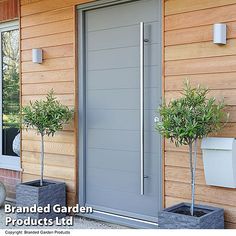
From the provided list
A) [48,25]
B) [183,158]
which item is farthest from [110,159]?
[48,25]

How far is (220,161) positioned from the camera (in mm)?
3107

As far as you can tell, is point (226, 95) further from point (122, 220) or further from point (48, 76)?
point (48, 76)

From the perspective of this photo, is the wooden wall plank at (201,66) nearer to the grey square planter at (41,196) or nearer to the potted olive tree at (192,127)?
the potted olive tree at (192,127)

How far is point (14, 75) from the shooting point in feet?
17.2

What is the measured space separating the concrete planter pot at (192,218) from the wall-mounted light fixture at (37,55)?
2.23 metres

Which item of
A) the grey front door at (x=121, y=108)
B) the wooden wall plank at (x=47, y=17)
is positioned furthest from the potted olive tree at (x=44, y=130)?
the wooden wall plank at (x=47, y=17)

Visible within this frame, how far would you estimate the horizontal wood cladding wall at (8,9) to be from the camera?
199 inches

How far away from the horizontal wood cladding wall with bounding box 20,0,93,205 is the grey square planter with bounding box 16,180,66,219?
14 cm

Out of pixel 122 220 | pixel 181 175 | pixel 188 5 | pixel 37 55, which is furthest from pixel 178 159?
pixel 37 55

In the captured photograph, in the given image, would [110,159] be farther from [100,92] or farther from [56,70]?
[56,70]

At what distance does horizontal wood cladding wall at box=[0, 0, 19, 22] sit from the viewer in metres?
5.05

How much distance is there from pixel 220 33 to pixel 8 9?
293 cm

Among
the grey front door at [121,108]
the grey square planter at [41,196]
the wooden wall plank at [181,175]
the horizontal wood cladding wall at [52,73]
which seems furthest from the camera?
the horizontal wood cladding wall at [52,73]

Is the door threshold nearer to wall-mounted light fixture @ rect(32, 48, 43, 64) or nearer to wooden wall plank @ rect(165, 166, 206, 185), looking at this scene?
wooden wall plank @ rect(165, 166, 206, 185)
